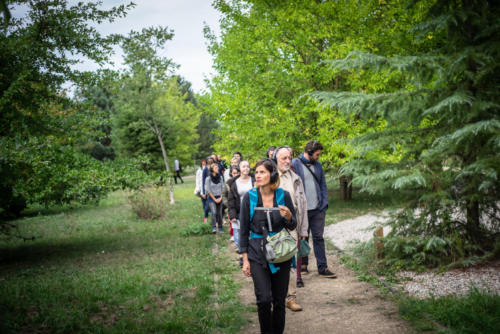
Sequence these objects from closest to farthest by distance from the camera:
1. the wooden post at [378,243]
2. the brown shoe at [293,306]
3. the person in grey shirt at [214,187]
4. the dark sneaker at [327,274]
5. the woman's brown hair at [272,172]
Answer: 1. the woman's brown hair at [272,172]
2. the brown shoe at [293,306]
3. the dark sneaker at [327,274]
4. the wooden post at [378,243]
5. the person in grey shirt at [214,187]

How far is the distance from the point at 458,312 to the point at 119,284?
532 cm

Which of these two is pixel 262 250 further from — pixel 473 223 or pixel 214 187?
pixel 214 187

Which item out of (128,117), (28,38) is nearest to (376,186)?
(28,38)

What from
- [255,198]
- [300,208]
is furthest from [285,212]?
[300,208]

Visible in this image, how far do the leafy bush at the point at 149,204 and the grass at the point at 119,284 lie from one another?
8.61 feet

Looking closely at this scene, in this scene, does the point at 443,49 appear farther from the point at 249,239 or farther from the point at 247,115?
the point at 247,115

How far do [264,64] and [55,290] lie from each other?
34.7 ft

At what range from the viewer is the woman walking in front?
4.12 m

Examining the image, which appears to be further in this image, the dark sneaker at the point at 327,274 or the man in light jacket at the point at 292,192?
the dark sneaker at the point at 327,274

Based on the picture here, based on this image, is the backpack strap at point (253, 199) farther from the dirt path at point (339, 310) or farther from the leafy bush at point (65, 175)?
the leafy bush at point (65, 175)

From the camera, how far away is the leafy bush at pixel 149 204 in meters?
16.6

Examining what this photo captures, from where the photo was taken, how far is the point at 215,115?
16.4 m

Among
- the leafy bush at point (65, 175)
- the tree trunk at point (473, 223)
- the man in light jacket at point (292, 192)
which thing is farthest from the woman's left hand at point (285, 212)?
the leafy bush at point (65, 175)

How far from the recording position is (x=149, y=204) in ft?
54.5
